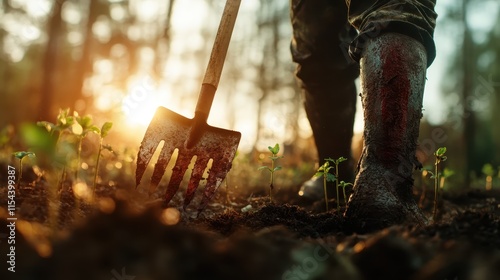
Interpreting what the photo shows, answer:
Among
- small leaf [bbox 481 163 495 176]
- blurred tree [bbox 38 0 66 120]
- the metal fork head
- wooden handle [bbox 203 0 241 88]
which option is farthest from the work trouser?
blurred tree [bbox 38 0 66 120]

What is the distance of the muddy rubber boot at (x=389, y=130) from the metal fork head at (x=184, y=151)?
79 cm

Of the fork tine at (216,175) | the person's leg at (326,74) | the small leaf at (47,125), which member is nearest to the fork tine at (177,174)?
the fork tine at (216,175)

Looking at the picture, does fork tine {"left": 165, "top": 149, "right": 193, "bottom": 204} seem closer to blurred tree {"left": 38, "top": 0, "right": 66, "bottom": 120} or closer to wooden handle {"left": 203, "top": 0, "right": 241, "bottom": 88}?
wooden handle {"left": 203, "top": 0, "right": 241, "bottom": 88}

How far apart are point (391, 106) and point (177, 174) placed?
117 centimetres

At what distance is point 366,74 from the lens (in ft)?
6.29

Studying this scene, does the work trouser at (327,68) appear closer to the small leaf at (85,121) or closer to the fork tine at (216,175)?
the fork tine at (216,175)

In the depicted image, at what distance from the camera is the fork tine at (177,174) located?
2.17 metres

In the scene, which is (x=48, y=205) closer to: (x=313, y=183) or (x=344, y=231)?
(x=344, y=231)

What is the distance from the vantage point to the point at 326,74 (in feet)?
10.1

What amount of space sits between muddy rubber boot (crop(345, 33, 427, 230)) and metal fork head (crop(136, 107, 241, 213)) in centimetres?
79

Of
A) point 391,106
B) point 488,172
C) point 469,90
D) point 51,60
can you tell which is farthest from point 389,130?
point 469,90

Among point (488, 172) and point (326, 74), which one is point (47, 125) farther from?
point (488, 172)

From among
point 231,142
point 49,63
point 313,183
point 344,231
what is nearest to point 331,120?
point 313,183

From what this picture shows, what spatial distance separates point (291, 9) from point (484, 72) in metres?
25.6
